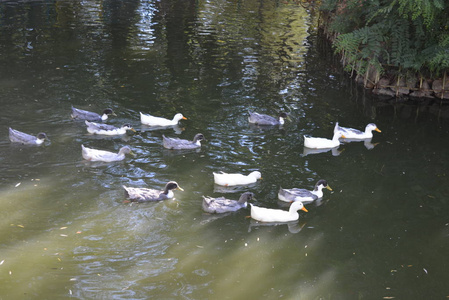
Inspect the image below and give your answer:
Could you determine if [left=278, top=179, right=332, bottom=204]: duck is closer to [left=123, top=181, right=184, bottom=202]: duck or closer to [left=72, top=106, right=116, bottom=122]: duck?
[left=123, top=181, right=184, bottom=202]: duck

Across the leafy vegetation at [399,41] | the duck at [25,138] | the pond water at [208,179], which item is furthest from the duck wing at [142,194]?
the leafy vegetation at [399,41]

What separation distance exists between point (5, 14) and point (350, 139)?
63.9 feet

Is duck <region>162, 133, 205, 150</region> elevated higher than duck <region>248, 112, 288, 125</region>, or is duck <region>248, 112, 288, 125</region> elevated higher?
duck <region>248, 112, 288, 125</region>

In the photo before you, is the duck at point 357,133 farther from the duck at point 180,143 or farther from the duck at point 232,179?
the duck at point 232,179

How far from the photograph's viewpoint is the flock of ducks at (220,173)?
34.4ft

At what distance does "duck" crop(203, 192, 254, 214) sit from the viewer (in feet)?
34.4

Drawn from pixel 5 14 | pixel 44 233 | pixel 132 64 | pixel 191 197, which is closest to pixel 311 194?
pixel 191 197

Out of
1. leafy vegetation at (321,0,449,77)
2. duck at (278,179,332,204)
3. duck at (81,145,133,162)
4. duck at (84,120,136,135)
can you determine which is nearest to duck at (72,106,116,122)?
duck at (84,120,136,135)

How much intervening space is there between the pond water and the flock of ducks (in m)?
Answer: 0.20

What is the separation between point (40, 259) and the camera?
8.97 metres

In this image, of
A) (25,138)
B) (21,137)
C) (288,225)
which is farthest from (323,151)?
(21,137)

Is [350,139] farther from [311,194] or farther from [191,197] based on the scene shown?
[191,197]

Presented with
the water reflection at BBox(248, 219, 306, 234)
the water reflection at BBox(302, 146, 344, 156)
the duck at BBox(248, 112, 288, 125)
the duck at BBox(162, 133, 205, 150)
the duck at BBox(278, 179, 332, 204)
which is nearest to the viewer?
the water reflection at BBox(248, 219, 306, 234)

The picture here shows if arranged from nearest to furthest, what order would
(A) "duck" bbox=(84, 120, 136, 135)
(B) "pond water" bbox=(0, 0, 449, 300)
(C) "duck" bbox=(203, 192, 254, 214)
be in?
(B) "pond water" bbox=(0, 0, 449, 300) < (C) "duck" bbox=(203, 192, 254, 214) < (A) "duck" bbox=(84, 120, 136, 135)
